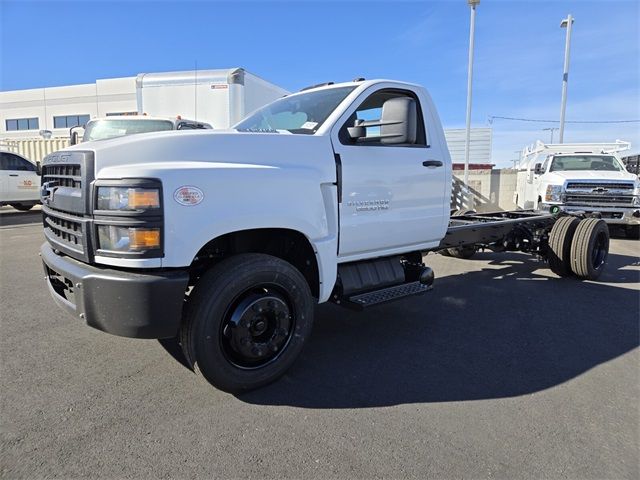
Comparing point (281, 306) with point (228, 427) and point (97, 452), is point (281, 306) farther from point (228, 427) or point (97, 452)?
point (97, 452)

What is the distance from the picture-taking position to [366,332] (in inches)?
167

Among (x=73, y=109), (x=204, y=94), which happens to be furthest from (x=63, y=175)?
(x=73, y=109)

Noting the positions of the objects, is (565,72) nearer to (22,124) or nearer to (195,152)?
(195,152)

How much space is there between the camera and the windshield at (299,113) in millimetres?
3666

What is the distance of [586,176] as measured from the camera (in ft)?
34.3

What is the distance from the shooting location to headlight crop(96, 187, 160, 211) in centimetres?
251

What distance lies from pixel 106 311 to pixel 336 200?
5.73 feet

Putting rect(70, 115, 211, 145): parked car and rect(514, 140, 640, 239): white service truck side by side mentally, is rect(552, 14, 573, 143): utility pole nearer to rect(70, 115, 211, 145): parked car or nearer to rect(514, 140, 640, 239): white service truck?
rect(514, 140, 640, 239): white service truck

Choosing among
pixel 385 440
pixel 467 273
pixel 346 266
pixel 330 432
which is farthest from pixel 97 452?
pixel 467 273

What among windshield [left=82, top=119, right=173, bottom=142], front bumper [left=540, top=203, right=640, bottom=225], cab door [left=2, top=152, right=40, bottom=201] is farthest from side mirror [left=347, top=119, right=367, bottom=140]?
cab door [left=2, top=152, right=40, bottom=201]

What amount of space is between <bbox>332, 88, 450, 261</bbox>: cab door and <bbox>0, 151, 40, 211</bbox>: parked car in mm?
13145

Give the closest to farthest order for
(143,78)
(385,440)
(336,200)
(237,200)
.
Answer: (385,440)
(237,200)
(336,200)
(143,78)

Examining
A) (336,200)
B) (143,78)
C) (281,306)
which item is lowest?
(281,306)

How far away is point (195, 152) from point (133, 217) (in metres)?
0.57
